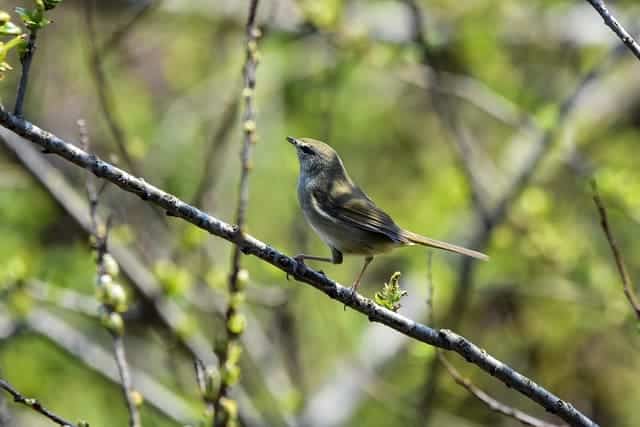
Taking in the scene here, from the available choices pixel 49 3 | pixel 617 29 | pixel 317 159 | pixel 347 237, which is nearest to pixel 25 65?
pixel 49 3

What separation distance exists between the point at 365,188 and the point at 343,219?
3727mm

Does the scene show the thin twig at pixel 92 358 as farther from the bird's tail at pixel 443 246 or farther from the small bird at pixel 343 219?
the bird's tail at pixel 443 246

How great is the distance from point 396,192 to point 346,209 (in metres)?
3.91

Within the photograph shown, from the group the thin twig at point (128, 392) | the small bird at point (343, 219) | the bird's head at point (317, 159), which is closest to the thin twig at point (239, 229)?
the thin twig at point (128, 392)

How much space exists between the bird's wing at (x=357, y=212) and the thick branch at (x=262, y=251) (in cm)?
131

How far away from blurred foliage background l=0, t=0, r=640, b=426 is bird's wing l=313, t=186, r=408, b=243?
30.5 inches

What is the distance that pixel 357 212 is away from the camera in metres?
3.91

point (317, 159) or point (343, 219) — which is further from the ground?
point (317, 159)

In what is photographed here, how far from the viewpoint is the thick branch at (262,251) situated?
226 cm

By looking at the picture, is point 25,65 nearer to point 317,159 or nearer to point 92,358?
point 317,159

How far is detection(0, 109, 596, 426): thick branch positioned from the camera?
226 centimetres

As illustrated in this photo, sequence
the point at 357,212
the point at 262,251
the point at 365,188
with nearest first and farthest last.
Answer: the point at 262,251 < the point at 357,212 < the point at 365,188

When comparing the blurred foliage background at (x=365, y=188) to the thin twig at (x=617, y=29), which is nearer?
the thin twig at (x=617, y=29)

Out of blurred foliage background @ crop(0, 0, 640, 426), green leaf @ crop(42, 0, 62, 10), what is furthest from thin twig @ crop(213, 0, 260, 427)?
blurred foliage background @ crop(0, 0, 640, 426)
